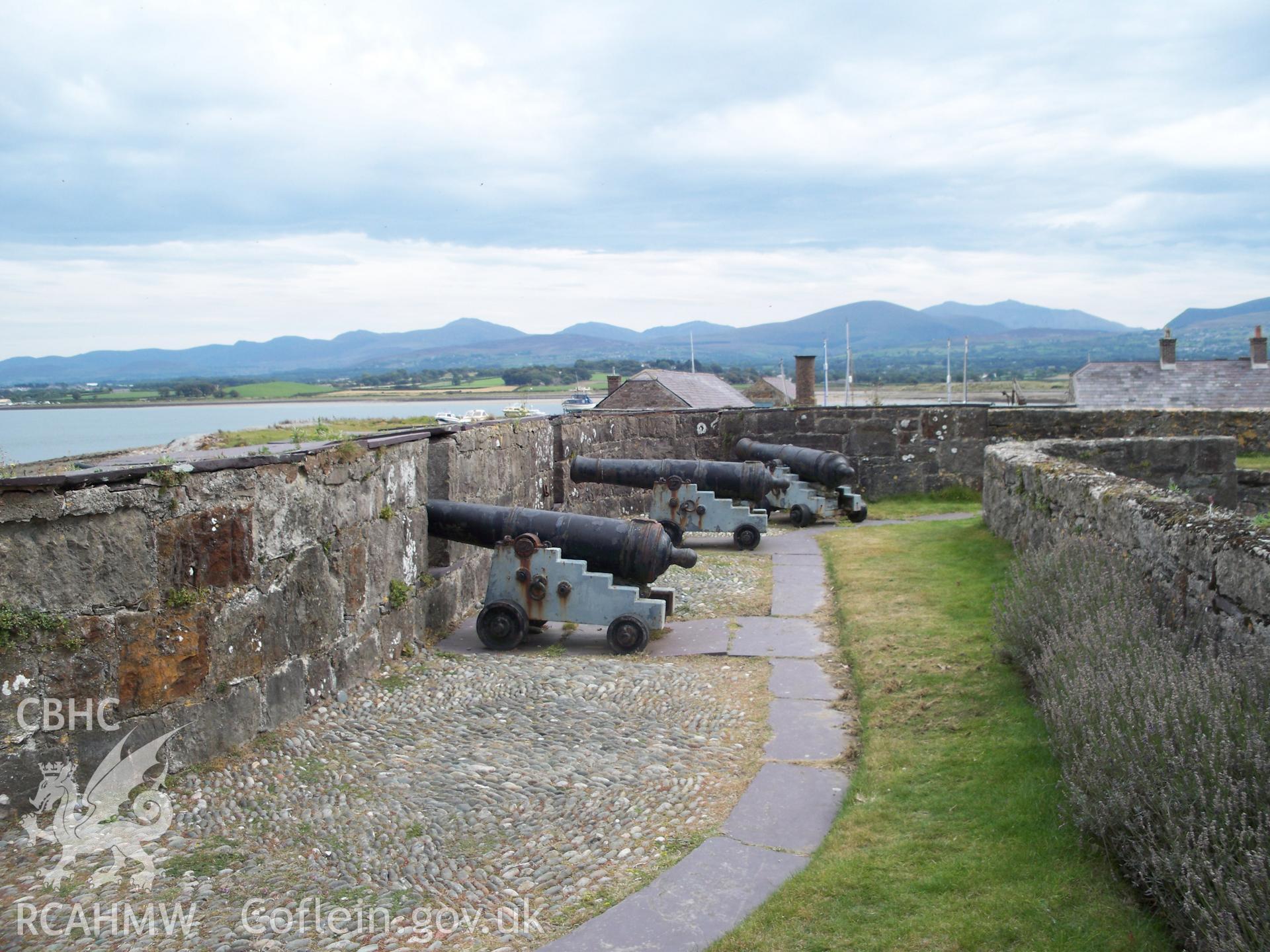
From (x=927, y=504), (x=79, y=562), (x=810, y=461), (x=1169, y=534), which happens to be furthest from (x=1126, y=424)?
(x=79, y=562)

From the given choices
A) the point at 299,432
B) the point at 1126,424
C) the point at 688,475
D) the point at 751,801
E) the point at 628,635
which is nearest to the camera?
the point at 751,801

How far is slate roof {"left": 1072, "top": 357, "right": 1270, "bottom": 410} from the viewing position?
98.5 ft

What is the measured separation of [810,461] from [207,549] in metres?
10.4

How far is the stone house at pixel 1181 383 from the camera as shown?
30203 mm

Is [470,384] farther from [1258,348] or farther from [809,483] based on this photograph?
[1258,348]

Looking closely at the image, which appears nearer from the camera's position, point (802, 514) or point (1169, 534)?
point (1169, 534)

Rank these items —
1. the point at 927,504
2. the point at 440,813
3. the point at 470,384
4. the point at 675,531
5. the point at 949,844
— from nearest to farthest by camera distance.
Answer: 1. the point at 949,844
2. the point at 440,813
3. the point at 675,531
4. the point at 927,504
5. the point at 470,384

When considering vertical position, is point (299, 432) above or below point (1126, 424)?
above

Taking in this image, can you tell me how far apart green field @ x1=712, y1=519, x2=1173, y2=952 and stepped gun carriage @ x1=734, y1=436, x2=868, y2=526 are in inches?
262

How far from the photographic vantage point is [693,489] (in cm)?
1201

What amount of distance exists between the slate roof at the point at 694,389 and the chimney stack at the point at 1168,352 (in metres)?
13.7

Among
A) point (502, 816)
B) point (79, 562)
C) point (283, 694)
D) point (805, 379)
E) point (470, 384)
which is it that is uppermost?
point (470, 384)

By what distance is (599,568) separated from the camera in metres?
7.46

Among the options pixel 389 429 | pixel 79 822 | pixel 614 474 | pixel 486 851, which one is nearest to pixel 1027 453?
pixel 614 474
